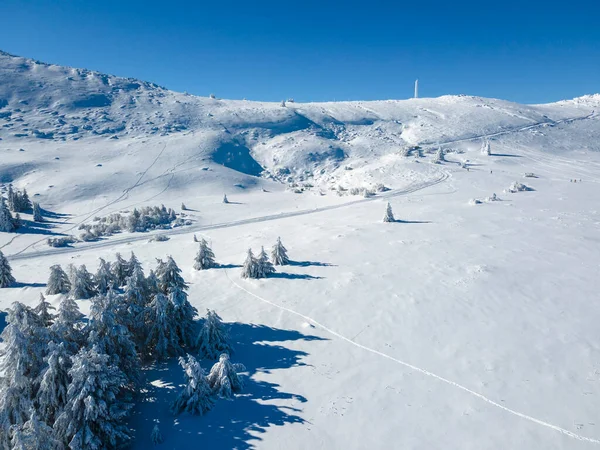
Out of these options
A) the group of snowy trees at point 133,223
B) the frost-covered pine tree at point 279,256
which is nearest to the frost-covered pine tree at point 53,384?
the frost-covered pine tree at point 279,256

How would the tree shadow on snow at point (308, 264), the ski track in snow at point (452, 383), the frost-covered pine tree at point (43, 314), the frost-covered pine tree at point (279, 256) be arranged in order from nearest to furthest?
the ski track in snow at point (452, 383), the frost-covered pine tree at point (43, 314), the tree shadow on snow at point (308, 264), the frost-covered pine tree at point (279, 256)

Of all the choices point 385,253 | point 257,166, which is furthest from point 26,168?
point 385,253

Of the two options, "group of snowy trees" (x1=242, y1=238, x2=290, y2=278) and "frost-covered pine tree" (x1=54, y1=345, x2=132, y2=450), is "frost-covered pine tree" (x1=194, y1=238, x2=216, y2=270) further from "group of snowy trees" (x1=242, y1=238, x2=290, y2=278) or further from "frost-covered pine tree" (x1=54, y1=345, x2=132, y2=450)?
"frost-covered pine tree" (x1=54, y1=345, x2=132, y2=450)

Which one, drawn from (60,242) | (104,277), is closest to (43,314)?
→ (104,277)

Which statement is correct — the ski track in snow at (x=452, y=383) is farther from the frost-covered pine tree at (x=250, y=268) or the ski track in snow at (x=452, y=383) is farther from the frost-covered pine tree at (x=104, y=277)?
the frost-covered pine tree at (x=104, y=277)

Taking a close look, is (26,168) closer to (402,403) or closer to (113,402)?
(113,402)

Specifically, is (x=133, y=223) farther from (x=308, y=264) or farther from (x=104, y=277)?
(x=308, y=264)
